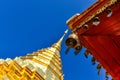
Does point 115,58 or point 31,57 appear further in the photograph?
point 31,57

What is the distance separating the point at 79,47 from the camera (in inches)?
277

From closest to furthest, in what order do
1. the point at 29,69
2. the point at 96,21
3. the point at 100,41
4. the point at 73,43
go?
the point at 96,21
the point at 73,43
the point at 100,41
the point at 29,69

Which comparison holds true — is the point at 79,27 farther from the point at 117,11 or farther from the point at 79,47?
the point at 117,11

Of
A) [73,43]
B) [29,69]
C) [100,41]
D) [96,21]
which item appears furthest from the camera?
[29,69]

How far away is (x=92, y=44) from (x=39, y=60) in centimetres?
3139

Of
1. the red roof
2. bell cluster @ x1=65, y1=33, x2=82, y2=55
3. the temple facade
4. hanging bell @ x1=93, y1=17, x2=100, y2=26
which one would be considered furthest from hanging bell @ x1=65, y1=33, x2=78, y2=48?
the temple facade

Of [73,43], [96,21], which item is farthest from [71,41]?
[96,21]

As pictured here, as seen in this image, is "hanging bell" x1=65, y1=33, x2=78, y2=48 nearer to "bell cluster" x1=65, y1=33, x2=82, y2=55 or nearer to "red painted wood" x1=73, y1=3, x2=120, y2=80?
"bell cluster" x1=65, y1=33, x2=82, y2=55

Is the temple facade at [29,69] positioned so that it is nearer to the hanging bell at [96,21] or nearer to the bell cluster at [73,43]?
the bell cluster at [73,43]

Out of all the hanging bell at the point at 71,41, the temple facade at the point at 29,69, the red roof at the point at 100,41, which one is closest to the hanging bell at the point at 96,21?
the red roof at the point at 100,41

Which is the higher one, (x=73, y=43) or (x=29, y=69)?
(x=29, y=69)

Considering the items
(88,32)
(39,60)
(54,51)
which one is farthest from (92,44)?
(54,51)

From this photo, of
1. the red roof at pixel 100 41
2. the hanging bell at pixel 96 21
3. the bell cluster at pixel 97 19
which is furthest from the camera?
the red roof at pixel 100 41

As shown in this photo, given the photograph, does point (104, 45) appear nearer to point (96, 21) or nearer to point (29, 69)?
point (96, 21)
